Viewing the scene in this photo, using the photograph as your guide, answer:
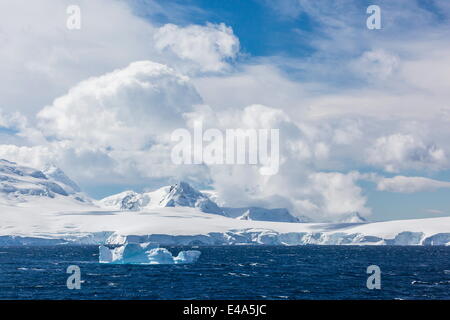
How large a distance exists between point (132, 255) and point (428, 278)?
73.2m

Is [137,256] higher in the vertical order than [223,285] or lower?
lower

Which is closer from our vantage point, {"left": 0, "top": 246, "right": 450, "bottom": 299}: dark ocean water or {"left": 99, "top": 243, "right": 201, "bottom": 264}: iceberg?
{"left": 0, "top": 246, "right": 450, "bottom": 299}: dark ocean water

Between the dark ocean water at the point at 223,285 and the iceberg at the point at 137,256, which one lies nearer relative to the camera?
the dark ocean water at the point at 223,285

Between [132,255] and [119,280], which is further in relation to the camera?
[132,255]

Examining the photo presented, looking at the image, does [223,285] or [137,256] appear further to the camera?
[137,256]

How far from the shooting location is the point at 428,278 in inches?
3612

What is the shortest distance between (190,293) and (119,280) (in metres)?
21.7
